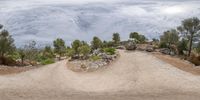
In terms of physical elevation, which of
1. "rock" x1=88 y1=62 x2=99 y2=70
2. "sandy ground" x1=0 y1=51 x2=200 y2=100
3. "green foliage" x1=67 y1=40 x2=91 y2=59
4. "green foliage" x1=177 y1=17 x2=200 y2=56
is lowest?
"sandy ground" x1=0 y1=51 x2=200 y2=100

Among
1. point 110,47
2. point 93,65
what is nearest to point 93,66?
point 93,65

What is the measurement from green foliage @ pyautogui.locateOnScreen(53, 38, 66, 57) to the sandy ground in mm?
52938

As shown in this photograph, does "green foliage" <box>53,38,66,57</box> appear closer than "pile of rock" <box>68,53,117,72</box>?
No

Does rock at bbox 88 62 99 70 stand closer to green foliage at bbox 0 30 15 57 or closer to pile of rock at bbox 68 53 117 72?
pile of rock at bbox 68 53 117 72

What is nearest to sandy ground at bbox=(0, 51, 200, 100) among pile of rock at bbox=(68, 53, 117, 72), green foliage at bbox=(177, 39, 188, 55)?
pile of rock at bbox=(68, 53, 117, 72)

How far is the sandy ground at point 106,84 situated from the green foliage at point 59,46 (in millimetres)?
52938

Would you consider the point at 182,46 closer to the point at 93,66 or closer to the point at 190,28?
the point at 190,28

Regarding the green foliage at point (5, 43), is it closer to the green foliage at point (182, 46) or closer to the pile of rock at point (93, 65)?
the pile of rock at point (93, 65)

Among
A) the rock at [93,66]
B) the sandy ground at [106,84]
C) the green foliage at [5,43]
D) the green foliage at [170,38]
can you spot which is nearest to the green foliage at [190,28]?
the green foliage at [170,38]

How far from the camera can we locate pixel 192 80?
3716 centimetres

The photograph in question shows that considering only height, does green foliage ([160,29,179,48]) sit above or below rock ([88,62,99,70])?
above

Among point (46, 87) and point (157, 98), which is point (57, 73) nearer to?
point (46, 87)

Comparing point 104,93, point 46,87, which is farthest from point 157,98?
point 46,87

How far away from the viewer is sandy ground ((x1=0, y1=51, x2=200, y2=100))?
106 feet
